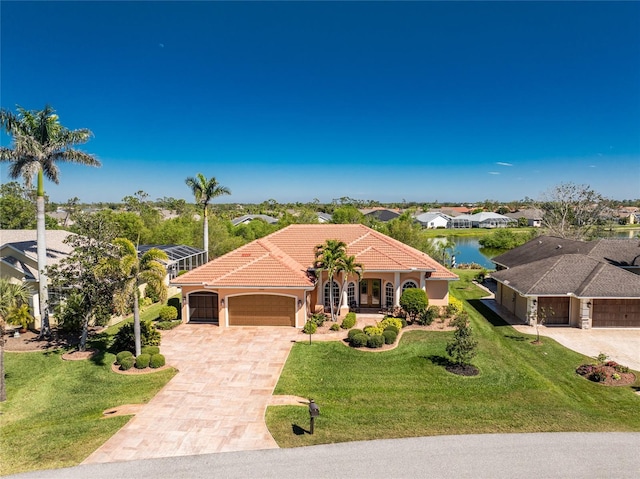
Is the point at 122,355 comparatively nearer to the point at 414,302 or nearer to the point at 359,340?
the point at 359,340

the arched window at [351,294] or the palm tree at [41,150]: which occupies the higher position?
the palm tree at [41,150]

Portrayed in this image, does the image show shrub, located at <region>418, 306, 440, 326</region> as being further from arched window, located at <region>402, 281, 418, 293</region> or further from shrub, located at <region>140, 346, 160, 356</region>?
shrub, located at <region>140, 346, 160, 356</region>

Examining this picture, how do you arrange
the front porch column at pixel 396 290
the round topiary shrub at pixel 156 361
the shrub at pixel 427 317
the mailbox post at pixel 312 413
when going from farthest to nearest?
the front porch column at pixel 396 290 < the shrub at pixel 427 317 < the round topiary shrub at pixel 156 361 < the mailbox post at pixel 312 413

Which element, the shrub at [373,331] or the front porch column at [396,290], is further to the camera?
the front porch column at [396,290]

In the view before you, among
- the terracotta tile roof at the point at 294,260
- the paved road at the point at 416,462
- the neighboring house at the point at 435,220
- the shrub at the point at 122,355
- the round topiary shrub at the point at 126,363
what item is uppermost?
the neighboring house at the point at 435,220

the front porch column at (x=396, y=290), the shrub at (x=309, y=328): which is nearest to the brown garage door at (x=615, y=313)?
the front porch column at (x=396, y=290)

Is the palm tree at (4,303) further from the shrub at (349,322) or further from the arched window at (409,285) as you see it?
the arched window at (409,285)

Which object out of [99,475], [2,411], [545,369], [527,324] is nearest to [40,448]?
[99,475]

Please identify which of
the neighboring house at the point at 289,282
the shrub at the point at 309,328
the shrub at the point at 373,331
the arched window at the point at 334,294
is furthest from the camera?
the arched window at the point at 334,294

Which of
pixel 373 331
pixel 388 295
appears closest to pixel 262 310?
pixel 373 331
